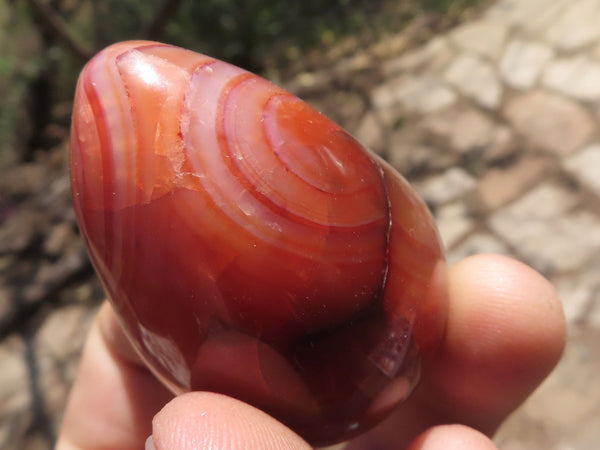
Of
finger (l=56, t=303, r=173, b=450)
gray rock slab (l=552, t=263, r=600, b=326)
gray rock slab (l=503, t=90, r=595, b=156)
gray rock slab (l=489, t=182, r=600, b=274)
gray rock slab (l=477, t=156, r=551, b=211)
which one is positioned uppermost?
finger (l=56, t=303, r=173, b=450)

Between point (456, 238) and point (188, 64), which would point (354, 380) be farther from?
point (456, 238)

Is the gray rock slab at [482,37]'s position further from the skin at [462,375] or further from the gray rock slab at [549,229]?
the skin at [462,375]

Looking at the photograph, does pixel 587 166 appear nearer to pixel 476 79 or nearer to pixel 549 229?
pixel 549 229

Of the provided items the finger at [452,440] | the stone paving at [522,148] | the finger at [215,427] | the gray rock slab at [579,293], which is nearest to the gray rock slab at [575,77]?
the stone paving at [522,148]

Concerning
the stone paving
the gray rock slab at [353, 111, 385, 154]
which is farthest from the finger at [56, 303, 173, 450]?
the gray rock slab at [353, 111, 385, 154]

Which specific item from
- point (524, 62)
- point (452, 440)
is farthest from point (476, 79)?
point (452, 440)

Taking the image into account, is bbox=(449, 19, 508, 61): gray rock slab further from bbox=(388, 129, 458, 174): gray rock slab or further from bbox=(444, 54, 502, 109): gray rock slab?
bbox=(388, 129, 458, 174): gray rock slab

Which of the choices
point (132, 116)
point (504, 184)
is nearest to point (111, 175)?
point (132, 116)
